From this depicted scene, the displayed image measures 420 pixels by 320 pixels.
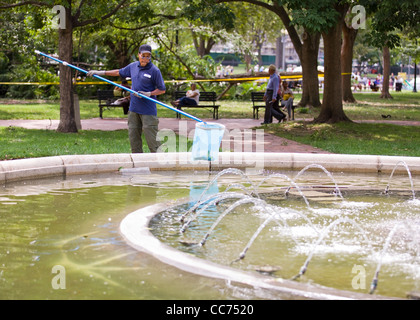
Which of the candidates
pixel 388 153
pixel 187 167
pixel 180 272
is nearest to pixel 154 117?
pixel 187 167

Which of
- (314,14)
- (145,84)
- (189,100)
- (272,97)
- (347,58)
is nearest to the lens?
(145,84)

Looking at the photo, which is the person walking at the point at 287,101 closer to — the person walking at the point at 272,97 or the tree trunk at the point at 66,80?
the person walking at the point at 272,97

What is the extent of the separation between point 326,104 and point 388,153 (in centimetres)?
550

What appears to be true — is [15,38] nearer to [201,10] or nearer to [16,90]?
[16,90]

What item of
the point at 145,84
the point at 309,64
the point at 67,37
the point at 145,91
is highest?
the point at 67,37

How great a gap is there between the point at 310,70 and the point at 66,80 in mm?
11590

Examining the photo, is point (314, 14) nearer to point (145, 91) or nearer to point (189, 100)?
point (145, 91)

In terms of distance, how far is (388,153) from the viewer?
12.4 meters

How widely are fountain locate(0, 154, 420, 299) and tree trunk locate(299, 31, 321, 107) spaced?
13306 mm

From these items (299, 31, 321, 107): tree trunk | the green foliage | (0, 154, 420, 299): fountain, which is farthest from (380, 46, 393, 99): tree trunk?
(0, 154, 420, 299): fountain

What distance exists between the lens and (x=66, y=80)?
15.0m

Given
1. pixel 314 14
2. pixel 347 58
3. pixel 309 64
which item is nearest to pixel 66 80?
pixel 314 14

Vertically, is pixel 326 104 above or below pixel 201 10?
below

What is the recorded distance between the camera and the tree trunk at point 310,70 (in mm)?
23469
